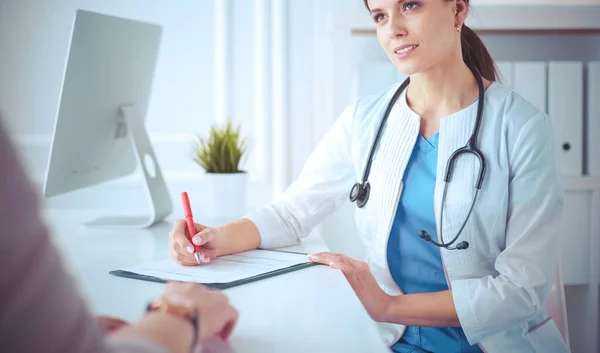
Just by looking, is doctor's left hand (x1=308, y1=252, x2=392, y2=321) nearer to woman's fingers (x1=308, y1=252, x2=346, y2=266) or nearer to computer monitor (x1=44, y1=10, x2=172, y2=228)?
woman's fingers (x1=308, y1=252, x2=346, y2=266)

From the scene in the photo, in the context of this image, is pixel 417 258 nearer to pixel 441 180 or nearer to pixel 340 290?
pixel 441 180

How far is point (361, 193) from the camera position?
1380 millimetres

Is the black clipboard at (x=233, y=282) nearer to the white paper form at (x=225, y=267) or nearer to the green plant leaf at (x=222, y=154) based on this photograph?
the white paper form at (x=225, y=267)

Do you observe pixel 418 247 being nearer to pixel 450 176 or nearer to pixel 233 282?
pixel 450 176

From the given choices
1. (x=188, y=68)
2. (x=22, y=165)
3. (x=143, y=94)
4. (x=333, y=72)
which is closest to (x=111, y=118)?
(x=143, y=94)

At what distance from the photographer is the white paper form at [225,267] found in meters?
1.02

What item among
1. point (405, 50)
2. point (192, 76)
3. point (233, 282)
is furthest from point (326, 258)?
point (192, 76)

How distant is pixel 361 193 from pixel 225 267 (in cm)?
39

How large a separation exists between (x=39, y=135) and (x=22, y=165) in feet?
5.76

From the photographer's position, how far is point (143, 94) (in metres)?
1.67

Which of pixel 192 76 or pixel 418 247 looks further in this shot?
pixel 192 76

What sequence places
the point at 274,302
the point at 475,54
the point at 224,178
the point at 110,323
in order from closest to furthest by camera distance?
the point at 110,323, the point at 274,302, the point at 475,54, the point at 224,178

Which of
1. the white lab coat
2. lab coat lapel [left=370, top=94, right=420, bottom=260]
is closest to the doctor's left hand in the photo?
the white lab coat

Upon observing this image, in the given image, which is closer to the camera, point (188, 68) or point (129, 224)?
point (129, 224)
